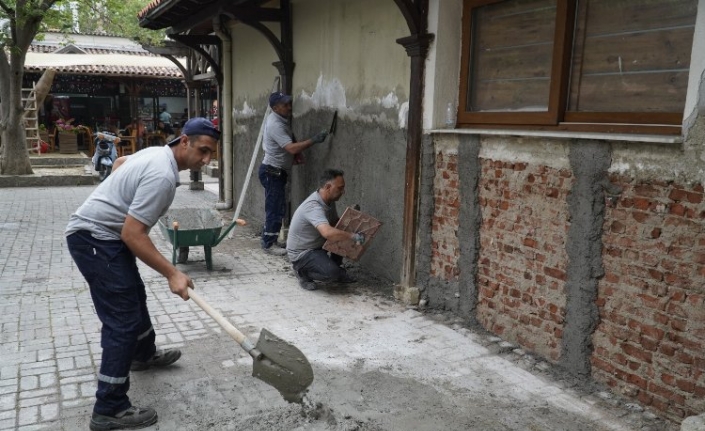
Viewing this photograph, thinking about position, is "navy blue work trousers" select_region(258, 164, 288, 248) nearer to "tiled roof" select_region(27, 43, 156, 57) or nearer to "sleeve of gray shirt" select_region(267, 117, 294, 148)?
"sleeve of gray shirt" select_region(267, 117, 294, 148)

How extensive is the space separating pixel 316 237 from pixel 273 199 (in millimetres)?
1653

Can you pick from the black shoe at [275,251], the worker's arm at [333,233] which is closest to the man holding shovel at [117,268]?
the worker's arm at [333,233]

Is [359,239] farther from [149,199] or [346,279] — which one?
[149,199]

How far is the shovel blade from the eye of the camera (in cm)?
308

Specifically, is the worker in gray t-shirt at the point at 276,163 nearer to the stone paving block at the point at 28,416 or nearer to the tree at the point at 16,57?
the stone paving block at the point at 28,416

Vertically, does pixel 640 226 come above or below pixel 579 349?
above

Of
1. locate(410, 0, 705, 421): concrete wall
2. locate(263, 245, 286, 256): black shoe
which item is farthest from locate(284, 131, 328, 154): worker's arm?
→ locate(410, 0, 705, 421): concrete wall

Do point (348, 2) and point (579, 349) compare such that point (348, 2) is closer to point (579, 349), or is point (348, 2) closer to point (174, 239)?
point (174, 239)

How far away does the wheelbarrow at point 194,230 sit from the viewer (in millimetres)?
5859

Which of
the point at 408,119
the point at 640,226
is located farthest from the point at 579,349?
the point at 408,119

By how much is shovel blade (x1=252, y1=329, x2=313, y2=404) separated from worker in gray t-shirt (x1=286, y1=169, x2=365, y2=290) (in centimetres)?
221

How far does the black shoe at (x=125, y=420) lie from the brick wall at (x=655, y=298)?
277cm

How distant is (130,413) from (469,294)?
107 inches

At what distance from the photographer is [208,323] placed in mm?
4652
